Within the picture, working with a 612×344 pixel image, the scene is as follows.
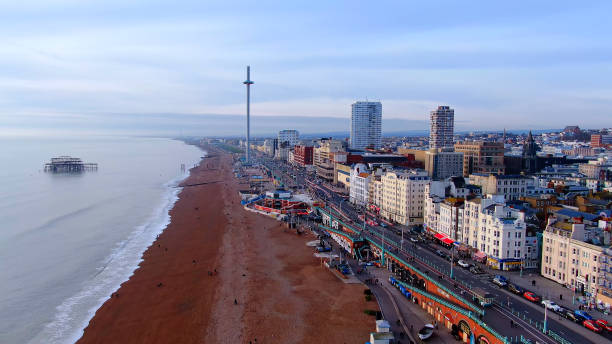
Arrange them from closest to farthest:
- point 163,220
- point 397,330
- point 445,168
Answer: point 397,330 → point 163,220 → point 445,168

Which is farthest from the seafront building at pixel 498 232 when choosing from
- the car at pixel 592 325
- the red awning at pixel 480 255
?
the car at pixel 592 325

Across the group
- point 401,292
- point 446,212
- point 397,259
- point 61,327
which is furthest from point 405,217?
point 61,327

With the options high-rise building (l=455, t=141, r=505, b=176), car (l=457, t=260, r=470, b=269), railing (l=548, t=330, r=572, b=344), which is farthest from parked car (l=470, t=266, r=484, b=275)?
high-rise building (l=455, t=141, r=505, b=176)

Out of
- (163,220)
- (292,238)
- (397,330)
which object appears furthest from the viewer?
(163,220)

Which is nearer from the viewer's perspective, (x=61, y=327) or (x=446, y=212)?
(x=61, y=327)

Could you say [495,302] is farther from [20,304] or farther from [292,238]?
[20,304]

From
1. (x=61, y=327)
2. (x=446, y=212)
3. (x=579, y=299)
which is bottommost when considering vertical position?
(x=61, y=327)
